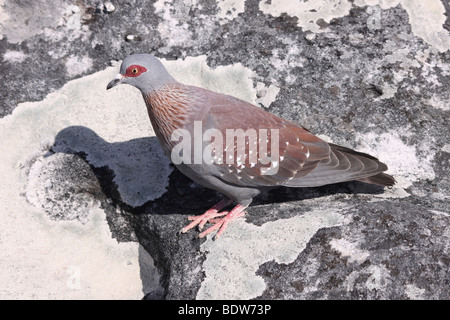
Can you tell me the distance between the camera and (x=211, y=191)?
14.7 feet

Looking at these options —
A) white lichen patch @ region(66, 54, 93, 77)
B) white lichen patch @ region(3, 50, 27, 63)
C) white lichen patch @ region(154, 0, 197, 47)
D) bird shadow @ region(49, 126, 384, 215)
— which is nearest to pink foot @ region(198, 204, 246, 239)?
bird shadow @ region(49, 126, 384, 215)

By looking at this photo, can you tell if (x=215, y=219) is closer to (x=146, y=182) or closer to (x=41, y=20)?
(x=146, y=182)

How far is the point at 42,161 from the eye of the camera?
4504 millimetres

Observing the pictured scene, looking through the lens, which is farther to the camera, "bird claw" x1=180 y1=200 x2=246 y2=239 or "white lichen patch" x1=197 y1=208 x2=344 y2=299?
"bird claw" x1=180 y1=200 x2=246 y2=239

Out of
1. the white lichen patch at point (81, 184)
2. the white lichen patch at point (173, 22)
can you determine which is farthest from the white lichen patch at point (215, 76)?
the white lichen patch at point (173, 22)

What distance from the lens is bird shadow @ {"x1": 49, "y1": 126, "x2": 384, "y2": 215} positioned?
4.27 m

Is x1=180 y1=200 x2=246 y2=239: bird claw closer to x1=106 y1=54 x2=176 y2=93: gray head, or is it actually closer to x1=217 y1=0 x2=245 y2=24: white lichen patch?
x1=106 y1=54 x2=176 y2=93: gray head

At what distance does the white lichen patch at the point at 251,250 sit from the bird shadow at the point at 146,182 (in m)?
0.51

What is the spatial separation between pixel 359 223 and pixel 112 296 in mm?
2017

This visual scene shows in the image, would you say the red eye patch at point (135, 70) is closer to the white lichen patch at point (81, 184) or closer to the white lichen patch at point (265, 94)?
Result: the white lichen patch at point (81, 184)

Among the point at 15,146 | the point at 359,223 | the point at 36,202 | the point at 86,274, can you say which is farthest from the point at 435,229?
the point at 15,146

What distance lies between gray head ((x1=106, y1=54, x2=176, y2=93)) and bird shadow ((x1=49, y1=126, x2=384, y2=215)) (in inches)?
32.1

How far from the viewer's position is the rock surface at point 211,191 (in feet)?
11.3

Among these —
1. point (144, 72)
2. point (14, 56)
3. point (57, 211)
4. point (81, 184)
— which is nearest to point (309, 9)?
point (144, 72)
